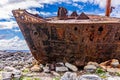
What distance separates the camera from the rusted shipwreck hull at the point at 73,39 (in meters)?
11.3

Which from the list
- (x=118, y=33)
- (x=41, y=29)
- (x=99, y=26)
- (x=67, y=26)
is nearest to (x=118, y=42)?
(x=118, y=33)

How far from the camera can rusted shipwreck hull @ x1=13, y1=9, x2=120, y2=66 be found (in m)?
11.3

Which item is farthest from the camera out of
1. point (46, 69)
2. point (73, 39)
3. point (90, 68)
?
point (46, 69)

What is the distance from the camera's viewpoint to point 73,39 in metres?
11.4

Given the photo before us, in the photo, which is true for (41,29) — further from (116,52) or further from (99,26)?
(116,52)

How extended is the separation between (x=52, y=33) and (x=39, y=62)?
1790 mm

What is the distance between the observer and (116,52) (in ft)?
39.2

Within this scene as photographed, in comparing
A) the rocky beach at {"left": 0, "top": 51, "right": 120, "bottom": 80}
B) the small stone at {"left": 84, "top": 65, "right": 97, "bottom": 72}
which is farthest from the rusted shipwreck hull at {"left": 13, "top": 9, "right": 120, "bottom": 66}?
the small stone at {"left": 84, "top": 65, "right": 97, "bottom": 72}

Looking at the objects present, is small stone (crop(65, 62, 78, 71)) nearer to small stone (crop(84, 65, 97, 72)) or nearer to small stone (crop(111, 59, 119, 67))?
small stone (crop(84, 65, 97, 72))

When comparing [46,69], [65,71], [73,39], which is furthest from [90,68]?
[46,69]

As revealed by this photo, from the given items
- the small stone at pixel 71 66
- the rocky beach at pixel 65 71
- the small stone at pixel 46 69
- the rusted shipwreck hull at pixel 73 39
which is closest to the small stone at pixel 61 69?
the rocky beach at pixel 65 71

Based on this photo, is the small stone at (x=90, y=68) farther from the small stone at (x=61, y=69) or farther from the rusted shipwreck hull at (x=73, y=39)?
the small stone at (x=61, y=69)

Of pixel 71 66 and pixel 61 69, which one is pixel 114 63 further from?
pixel 61 69

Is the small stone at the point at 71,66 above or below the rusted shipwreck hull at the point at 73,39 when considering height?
below
